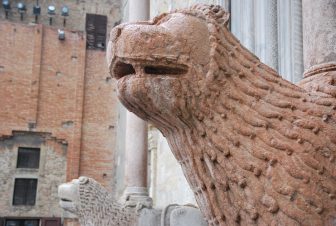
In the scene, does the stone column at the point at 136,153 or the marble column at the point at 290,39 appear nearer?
the marble column at the point at 290,39

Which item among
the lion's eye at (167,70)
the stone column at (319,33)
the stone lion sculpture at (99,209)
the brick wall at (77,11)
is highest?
the brick wall at (77,11)

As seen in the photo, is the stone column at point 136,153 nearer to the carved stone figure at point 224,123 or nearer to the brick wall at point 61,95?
the carved stone figure at point 224,123

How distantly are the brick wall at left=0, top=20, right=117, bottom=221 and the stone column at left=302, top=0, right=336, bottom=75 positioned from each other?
15965 mm

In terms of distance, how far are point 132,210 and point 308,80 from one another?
196cm

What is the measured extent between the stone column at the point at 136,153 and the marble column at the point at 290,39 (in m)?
1.49

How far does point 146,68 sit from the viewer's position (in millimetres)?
1354

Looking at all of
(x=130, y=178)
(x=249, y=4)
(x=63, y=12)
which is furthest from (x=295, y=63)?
(x=63, y=12)

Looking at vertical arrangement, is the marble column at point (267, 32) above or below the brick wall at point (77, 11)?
below

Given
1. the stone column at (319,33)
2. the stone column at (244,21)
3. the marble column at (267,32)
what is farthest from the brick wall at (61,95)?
the stone column at (319,33)

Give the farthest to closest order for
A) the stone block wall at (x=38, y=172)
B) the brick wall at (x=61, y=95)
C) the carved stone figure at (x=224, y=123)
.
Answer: the brick wall at (x=61, y=95), the stone block wall at (x=38, y=172), the carved stone figure at (x=224, y=123)

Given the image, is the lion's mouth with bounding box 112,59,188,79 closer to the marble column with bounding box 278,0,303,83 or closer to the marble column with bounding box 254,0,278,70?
the marble column with bounding box 278,0,303,83

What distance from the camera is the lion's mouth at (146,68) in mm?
1337

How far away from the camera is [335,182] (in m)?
1.38

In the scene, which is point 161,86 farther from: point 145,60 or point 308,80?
point 308,80
